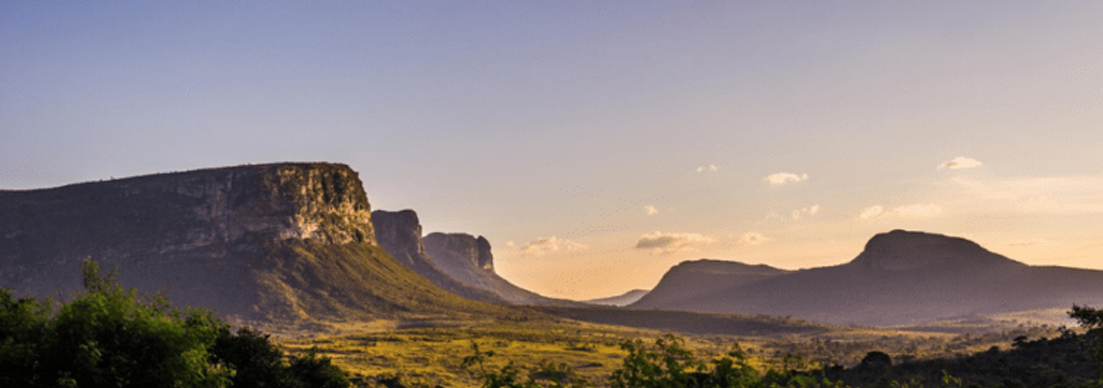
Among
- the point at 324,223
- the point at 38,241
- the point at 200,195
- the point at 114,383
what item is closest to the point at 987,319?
the point at 324,223

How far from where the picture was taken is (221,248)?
12125 centimetres

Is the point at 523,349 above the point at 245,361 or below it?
below

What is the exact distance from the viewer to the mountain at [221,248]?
366ft

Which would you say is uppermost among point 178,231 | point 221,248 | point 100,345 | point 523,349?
point 178,231

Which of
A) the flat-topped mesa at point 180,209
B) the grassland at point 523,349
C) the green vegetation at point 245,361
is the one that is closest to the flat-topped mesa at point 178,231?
the flat-topped mesa at point 180,209

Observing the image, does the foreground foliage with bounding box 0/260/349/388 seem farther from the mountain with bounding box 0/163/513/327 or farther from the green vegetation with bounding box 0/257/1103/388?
the mountain with bounding box 0/163/513/327

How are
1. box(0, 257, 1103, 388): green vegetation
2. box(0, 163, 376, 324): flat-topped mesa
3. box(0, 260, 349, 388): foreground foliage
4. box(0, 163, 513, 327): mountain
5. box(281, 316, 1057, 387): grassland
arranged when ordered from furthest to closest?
box(0, 163, 376, 324): flat-topped mesa, box(0, 163, 513, 327): mountain, box(281, 316, 1057, 387): grassland, box(0, 260, 349, 388): foreground foliage, box(0, 257, 1103, 388): green vegetation

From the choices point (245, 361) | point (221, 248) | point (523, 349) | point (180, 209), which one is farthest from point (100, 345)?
point (180, 209)

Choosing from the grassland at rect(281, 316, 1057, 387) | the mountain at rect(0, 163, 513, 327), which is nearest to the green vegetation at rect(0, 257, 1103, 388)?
the grassland at rect(281, 316, 1057, 387)

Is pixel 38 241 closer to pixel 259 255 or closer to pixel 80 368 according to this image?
pixel 259 255

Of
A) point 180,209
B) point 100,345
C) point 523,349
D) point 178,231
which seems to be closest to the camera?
point 100,345

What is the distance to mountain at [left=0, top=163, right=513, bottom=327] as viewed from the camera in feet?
366

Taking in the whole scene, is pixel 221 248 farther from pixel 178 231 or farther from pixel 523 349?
pixel 523 349

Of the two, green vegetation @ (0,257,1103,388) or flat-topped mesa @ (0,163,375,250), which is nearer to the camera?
green vegetation @ (0,257,1103,388)
